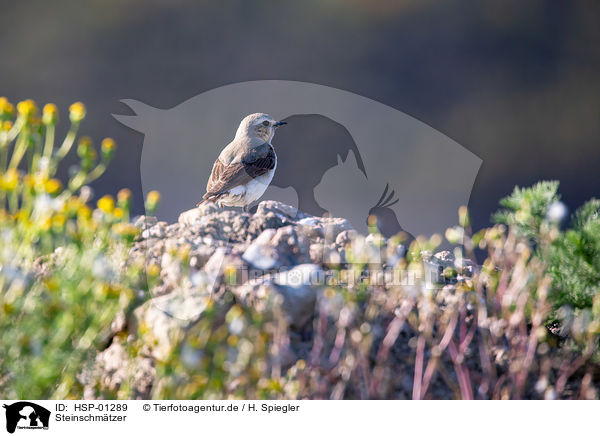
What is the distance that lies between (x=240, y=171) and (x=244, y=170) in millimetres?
30

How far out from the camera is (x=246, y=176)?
3.84m

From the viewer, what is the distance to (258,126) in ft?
14.2

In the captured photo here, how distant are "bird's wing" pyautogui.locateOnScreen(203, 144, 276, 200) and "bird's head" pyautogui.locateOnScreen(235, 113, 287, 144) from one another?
230 millimetres

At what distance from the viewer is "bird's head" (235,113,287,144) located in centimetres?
430

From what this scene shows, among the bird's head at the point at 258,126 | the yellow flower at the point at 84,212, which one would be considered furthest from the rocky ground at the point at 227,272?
the bird's head at the point at 258,126

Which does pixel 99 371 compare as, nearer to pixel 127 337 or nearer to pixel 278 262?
pixel 127 337

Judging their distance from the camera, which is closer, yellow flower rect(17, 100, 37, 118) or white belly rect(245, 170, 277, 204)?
yellow flower rect(17, 100, 37, 118)

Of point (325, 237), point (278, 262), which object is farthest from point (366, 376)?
point (325, 237)

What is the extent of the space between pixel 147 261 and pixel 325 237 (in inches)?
34.0


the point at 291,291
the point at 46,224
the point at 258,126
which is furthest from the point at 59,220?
the point at 258,126

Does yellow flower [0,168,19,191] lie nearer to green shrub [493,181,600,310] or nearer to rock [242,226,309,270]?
rock [242,226,309,270]

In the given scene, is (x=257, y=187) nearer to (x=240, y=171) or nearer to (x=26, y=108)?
(x=240, y=171)

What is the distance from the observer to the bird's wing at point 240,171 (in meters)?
3.81
